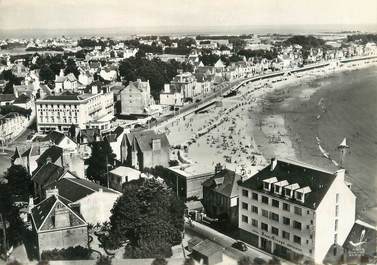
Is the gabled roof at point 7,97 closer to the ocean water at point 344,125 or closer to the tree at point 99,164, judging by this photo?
the tree at point 99,164

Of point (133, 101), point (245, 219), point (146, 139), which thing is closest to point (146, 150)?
point (146, 139)

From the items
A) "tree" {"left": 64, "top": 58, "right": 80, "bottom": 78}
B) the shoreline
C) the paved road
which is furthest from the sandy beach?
"tree" {"left": 64, "top": 58, "right": 80, "bottom": 78}

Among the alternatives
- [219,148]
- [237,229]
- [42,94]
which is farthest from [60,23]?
[42,94]

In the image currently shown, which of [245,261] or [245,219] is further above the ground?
[245,219]

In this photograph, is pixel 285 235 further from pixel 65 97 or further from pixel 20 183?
pixel 65 97

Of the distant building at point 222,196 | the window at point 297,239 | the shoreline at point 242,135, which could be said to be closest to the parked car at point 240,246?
the distant building at point 222,196
